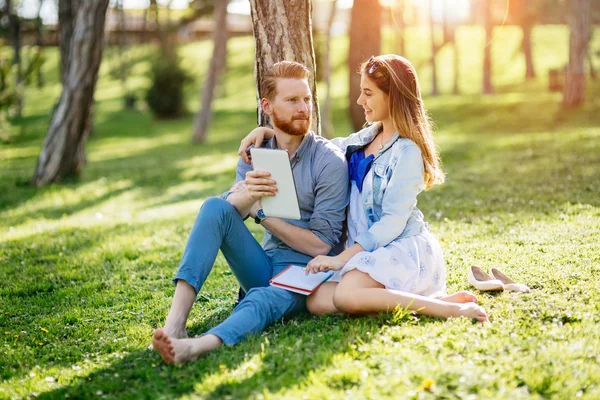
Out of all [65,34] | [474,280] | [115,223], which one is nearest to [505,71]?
[65,34]

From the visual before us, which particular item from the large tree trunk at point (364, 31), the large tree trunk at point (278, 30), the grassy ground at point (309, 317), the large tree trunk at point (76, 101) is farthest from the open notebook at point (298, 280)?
the large tree trunk at point (364, 31)

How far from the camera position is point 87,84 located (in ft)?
38.2

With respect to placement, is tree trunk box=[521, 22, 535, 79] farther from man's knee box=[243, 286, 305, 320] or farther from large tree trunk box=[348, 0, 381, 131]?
man's knee box=[243, 286, 305, 320]

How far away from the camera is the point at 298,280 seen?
4.08m

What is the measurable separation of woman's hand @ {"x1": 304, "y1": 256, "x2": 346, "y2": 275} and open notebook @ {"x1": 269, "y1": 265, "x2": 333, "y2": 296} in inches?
4.2

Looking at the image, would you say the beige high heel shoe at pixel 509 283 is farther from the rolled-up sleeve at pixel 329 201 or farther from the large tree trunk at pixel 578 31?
the large tree trunk at pixel 578 31

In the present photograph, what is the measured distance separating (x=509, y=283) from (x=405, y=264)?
3.48 ft

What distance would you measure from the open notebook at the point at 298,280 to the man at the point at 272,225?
3.2 inches

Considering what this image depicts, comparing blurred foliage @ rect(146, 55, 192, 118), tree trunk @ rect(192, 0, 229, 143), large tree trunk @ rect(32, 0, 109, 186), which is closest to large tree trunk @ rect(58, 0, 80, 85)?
large tree trunk @ rect(32, 0, 109, 186)

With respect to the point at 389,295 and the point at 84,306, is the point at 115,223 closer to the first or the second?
the point at 84,306

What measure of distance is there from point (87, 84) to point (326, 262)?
9.04 m

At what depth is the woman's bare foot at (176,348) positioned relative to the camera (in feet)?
11.5

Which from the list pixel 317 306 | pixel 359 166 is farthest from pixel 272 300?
pixel 359 166

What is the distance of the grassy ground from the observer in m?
3.18
